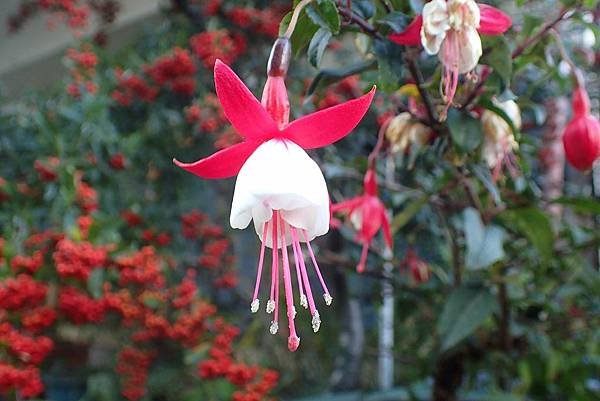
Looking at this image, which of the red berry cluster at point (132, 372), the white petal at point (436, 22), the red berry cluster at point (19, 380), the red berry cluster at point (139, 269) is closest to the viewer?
the white petal at point (436, 22)

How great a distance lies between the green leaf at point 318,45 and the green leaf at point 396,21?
4 cm

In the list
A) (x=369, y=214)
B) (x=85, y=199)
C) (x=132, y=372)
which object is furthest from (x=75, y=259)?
(x=369, y=214)

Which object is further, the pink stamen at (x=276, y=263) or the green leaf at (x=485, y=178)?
the green leaf at (x=485, y=178)

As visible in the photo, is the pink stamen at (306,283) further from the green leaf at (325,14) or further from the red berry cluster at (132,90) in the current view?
the red berry cluster at (132,90)

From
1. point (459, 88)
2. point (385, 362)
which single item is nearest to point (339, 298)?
point (385, 362)

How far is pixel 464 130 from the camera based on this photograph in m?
0.51

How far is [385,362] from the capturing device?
55.2 inches

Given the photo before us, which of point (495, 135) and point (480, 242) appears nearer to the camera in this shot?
point (495, 135)

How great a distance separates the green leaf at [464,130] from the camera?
50cm

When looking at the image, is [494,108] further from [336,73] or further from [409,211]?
[409,211]

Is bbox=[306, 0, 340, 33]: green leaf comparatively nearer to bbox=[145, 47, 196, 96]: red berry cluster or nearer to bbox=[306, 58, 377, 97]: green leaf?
bbox=[306, 58, 377, 97]: green leaf

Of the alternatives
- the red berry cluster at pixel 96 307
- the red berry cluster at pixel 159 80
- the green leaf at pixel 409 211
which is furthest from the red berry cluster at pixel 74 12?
the green leaf at pixel 409 211

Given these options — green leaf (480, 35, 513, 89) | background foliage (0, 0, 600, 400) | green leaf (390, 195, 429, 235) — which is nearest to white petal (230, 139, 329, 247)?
background foliage (0, 0, 600, 400)

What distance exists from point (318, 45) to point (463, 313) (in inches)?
16.6
